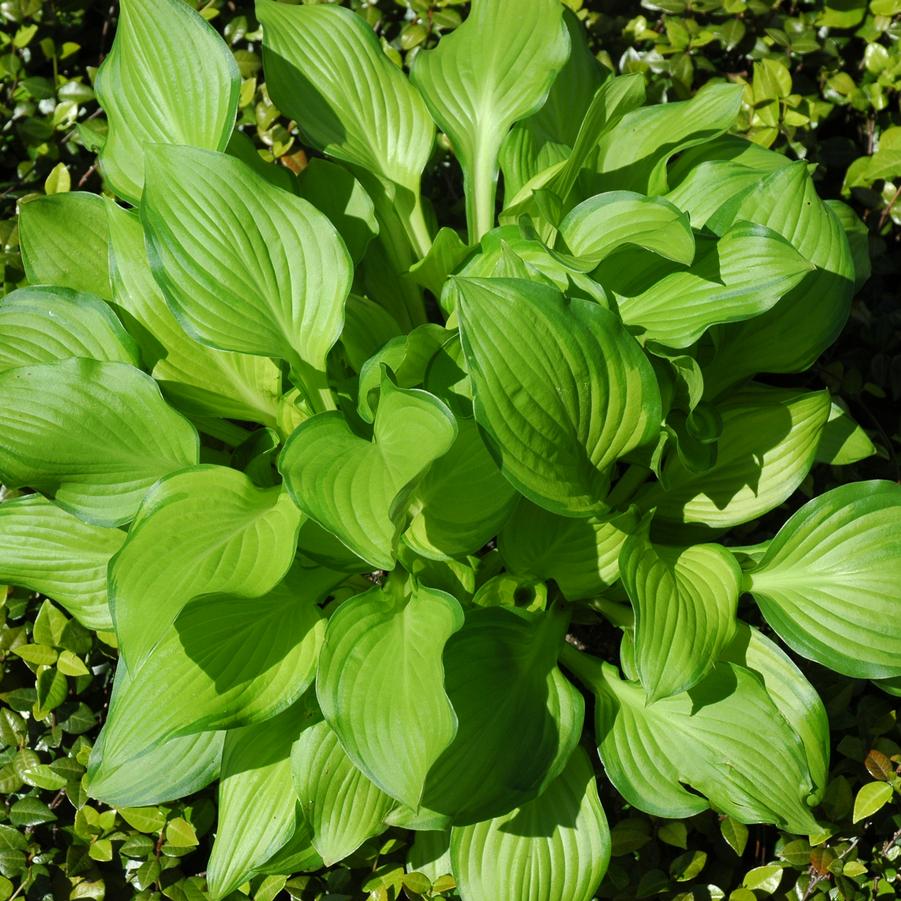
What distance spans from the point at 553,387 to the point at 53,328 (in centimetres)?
73

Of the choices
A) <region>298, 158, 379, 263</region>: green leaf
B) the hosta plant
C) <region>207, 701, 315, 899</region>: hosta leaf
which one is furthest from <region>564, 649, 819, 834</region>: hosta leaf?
<region>298, 158, 379, 263</region>: green leaf

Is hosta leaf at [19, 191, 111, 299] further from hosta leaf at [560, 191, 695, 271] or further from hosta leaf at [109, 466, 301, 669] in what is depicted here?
hosta leaf at [560, 191, 695, 271]

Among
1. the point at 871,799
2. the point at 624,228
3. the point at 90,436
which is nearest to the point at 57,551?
the point at 90,436

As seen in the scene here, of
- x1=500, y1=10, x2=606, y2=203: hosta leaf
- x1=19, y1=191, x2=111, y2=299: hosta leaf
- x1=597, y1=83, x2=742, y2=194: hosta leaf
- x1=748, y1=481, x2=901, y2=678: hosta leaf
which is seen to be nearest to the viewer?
x1=748, y1=481, x2=901, y2=678: hosta leaf

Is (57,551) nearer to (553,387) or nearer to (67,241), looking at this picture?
(67,241)

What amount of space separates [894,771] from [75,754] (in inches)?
51.1

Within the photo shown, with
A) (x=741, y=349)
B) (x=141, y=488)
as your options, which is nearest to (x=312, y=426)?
(x=141, y=488)

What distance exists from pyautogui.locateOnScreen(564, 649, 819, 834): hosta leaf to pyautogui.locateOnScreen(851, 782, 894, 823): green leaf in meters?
0.23

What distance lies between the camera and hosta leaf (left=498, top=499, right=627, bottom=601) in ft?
4.56

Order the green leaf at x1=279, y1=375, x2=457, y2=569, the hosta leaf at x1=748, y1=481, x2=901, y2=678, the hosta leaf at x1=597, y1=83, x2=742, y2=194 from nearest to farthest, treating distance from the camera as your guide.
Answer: the green leaf at x1=279, y1=375, x2=457, y2=569, the hosta leaf at x1=748, y1=481, x2=901, y2=678, the hosta leaf at x1=597, y1=83, x2=742, y2=194

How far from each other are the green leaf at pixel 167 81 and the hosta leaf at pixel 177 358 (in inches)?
5.4

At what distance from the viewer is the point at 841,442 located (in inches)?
60.7

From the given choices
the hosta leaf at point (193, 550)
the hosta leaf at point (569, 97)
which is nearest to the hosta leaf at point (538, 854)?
the hosta leaf at point (193, 550)

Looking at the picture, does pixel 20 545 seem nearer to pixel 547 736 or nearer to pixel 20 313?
pixel 20 313
